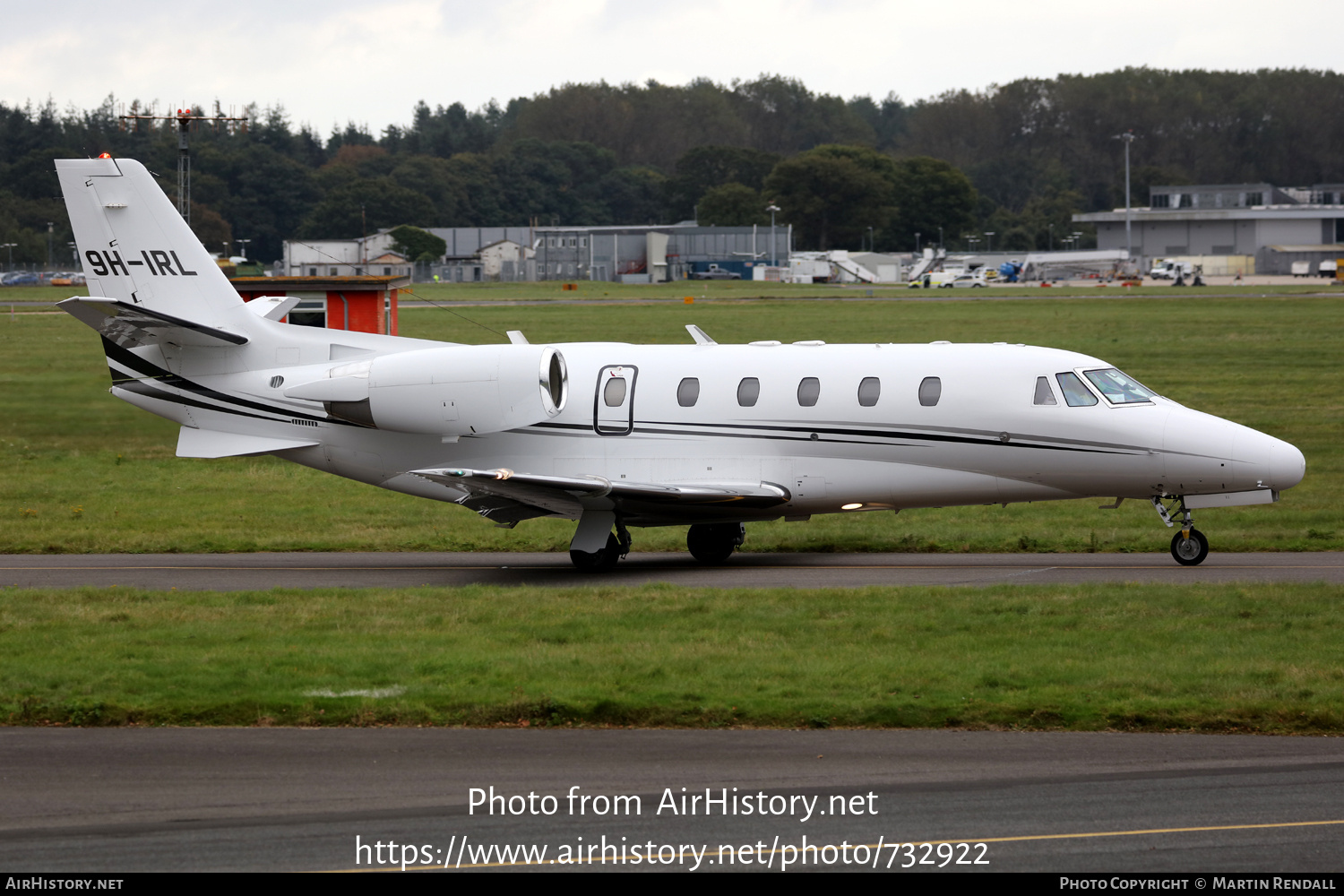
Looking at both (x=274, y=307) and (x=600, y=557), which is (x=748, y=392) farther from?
(x=274, y=307)

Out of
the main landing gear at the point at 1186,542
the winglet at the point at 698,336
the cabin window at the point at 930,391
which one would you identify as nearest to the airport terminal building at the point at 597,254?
the winglet at the point at 698,336

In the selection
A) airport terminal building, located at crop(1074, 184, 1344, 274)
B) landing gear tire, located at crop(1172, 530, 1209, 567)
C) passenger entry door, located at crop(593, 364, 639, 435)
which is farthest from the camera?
airport terminal building, located at crop(1074, 184, 1344, 274)

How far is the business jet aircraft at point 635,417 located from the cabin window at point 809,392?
4 centimetres

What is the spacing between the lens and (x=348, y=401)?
21.5 meters

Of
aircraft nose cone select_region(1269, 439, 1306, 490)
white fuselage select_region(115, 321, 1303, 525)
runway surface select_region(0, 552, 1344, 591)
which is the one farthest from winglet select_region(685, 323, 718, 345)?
aircraft nose cone select_region(1269, 439, 1306, 490)

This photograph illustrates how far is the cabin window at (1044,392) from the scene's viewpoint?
788 inches

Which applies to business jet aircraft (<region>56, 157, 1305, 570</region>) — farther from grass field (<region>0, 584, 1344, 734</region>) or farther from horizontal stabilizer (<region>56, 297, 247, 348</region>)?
grass field (<region>0, 584, 1344, 734</region>)

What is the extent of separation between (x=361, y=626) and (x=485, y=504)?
477 cm

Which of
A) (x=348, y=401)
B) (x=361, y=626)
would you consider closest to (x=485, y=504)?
(x=348, y=401)

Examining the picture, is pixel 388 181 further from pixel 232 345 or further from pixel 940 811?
pixel 940 811

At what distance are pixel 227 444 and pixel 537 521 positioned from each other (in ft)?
23.0

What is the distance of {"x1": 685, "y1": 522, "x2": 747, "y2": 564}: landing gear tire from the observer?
22.1 meters

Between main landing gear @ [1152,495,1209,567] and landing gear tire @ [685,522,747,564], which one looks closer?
main landing gear @ [1152,495,1209,567]

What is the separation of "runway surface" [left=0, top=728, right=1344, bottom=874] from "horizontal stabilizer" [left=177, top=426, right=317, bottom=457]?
1043cm
